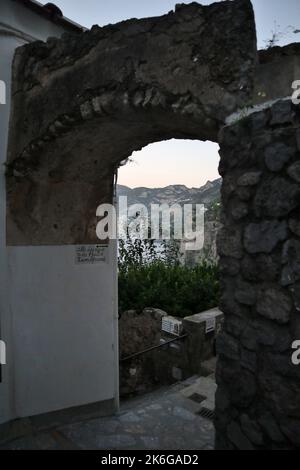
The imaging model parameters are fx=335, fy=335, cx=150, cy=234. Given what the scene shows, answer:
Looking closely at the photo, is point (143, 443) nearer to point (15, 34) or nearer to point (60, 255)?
point (60, 255)

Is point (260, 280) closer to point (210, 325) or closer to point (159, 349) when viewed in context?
point (210, 325)

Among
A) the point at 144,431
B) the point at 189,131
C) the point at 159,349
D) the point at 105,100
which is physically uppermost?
the point at 105,100

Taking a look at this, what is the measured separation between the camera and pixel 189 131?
2.58 metres

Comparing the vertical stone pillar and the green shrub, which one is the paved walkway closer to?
the vertical stone pillar

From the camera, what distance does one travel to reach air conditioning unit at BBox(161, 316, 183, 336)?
504 centimetres

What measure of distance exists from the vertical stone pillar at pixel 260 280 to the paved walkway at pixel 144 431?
4.09 feet

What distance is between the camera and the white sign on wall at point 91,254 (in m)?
3.58

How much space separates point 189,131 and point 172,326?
338 cm

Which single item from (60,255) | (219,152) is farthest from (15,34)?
(219,152)

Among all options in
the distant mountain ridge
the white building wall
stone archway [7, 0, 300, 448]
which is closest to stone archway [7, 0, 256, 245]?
stone archway [7, 0, 300, 448]

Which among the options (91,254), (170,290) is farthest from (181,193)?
(91,254)

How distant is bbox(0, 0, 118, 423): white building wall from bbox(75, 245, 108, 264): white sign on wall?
6 centimetres

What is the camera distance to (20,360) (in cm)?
319

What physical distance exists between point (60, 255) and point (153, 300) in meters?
3.23
